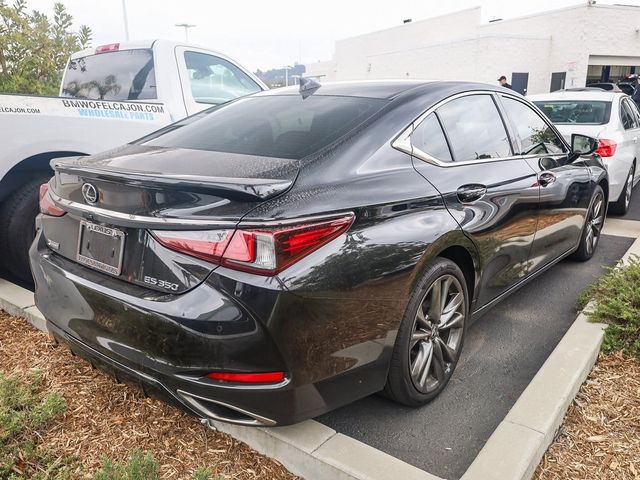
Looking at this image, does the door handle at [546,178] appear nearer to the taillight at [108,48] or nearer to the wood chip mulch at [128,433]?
the wood chip mulch at [128,433]

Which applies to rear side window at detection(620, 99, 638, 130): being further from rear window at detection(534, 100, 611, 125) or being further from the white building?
the white building

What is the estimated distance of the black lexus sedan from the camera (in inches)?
77.6

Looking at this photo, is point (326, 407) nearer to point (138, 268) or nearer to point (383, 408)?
point (383, 408)

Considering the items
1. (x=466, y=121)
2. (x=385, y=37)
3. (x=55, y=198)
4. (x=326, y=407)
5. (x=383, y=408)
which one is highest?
(x=385, y=37)

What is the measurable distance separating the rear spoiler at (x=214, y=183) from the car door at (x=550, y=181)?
2261 millimetres

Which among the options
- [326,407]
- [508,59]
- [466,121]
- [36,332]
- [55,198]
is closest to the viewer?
[326,407]

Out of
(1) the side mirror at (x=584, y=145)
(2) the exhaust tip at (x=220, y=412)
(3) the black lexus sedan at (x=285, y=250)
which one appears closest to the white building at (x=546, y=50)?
(1) the side mirror at (x=584, y=145)

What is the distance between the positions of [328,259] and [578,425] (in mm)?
1584

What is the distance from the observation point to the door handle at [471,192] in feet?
9.28

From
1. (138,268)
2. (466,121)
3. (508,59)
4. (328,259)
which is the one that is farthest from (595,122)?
(508,59)

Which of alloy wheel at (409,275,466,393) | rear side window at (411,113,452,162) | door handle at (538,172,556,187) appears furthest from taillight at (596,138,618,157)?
alloy wheel at (409,275,466,393)

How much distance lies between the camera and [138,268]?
7.01 feet

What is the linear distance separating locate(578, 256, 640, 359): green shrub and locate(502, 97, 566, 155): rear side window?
1.07 meters

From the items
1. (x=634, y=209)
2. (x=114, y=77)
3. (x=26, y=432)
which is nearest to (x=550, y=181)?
(x=26, y=432)
